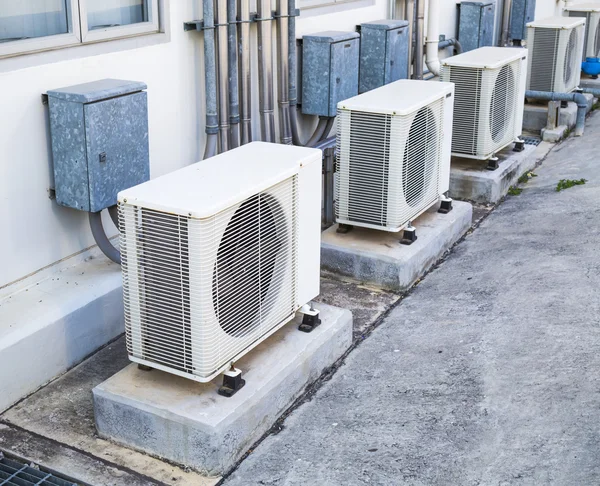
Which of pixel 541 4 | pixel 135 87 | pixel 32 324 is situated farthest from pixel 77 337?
pixel 541 4

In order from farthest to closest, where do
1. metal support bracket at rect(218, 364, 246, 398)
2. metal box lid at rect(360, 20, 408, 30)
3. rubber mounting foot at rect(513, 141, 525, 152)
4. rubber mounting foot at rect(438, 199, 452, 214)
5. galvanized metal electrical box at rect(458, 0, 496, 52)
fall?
galvanized metal electrical box at rect(458, 0, 496, 52)
rubber mounting foot at rect(513, 141, 525, 152)
metal box lid at rect(360, 20, 408, 30)
rubber mounting foot at rect(438, 199, 452, 214)
metal support bracket at rect(218, 364, 246, 398)

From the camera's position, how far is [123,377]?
3766 millimetres

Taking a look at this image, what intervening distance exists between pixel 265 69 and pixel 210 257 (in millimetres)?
2495

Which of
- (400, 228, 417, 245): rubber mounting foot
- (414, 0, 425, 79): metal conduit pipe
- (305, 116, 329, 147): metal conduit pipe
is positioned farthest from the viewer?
(414, 0, 425, 79): metal conduit pipe

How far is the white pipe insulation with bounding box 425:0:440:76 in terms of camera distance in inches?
298

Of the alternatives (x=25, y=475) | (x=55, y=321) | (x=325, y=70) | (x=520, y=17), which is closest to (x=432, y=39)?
(x=325, y=70)

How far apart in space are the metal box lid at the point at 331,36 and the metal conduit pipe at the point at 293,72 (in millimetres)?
178

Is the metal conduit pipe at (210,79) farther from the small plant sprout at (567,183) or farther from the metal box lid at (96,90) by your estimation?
the small plant sprout at (567,183)

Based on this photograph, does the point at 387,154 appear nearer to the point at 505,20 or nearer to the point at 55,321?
the point at 55,321

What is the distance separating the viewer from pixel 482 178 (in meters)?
6.65

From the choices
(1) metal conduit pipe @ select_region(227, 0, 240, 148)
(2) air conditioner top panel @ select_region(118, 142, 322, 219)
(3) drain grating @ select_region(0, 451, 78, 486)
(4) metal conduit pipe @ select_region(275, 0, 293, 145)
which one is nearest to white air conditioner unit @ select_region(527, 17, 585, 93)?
(4) metal conduit pipe @ select_region(275, 0, 293, 145)

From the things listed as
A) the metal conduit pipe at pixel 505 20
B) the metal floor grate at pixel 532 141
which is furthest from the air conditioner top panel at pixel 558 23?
the metal floor grate at pixel 532 141

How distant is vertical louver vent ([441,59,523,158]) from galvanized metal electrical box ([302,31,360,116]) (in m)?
0.88

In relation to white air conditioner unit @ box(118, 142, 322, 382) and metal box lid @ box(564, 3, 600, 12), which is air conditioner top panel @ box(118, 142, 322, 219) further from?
metal box lid @ box(564, 3, 600, 12)
